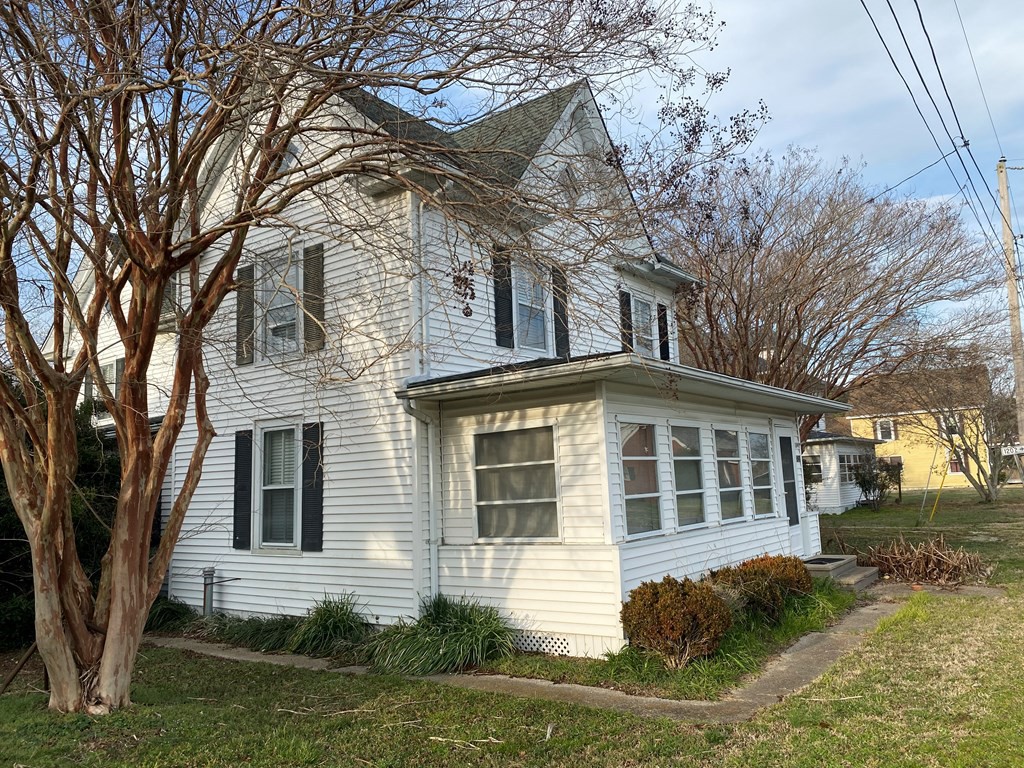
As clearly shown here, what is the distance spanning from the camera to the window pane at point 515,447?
8.86m

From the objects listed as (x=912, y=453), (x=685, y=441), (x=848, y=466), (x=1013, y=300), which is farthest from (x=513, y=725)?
(x=912, y=453)

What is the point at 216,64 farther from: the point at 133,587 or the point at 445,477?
the point at 445,477

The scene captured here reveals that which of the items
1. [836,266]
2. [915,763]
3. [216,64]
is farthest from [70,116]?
[836,266]

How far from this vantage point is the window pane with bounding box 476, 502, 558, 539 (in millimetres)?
8719

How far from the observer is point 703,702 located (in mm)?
6453

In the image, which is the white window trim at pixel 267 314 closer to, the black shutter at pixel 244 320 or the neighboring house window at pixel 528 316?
the black shutter at pixel 244 320

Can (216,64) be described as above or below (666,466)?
above

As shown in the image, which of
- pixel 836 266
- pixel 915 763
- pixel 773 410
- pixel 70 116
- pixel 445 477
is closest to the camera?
pixel 915 763

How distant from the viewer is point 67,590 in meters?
6.29

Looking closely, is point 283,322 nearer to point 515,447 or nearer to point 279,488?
point 279,488

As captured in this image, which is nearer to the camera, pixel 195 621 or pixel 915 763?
pixel 915 763

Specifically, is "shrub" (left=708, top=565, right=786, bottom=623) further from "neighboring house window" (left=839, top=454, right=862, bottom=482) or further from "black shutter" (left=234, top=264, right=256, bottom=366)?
"neighboring house window" (left=839, top=454, right=862, bottom=482)

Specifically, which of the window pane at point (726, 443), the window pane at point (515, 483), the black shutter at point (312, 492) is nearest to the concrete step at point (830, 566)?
the window pane at point (726, 443)

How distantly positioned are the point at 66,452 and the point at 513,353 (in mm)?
5710
